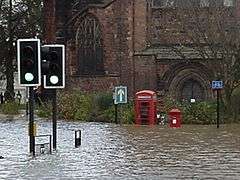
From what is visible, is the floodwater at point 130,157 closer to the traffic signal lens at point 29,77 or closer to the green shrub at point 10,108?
the traffic signal lens at point 29,77

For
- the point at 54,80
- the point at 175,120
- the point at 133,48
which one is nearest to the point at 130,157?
the point at 54,80

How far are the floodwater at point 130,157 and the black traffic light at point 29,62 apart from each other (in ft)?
6.76

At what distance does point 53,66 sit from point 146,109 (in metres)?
16.9

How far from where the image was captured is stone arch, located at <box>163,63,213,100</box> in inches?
2055

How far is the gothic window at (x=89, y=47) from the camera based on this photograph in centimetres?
5466

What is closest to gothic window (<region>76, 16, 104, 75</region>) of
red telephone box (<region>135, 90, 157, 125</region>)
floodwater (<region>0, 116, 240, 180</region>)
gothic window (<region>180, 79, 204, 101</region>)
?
gothic window (<region>180, 79, 204, 101</region>)

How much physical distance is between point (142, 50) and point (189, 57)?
361 centimetres

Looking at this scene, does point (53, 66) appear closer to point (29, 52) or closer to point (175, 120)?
point (29, 52)

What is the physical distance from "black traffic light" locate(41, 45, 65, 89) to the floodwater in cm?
200

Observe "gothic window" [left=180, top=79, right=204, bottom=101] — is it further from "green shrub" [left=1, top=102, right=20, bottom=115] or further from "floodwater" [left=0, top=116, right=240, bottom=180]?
"floodwater" [left=0, top=116, right=240, bottom=180]

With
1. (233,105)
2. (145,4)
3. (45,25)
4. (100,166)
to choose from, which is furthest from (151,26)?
(100,166)

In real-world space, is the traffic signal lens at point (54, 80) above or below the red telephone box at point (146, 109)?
above

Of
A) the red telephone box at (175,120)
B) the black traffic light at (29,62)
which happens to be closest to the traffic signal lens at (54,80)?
the black traffic light at (29,62)

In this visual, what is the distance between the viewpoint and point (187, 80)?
173ft
